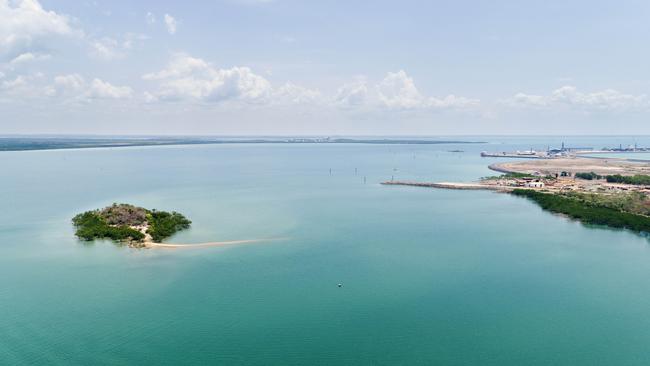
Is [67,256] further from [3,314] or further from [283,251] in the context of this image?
[283,251]

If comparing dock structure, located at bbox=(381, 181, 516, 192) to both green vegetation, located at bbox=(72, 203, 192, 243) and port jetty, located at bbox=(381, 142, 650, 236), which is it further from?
green vegetation, located at bbox=(72, 203, 192, 243)

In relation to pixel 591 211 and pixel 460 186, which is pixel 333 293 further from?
pixel 460 186

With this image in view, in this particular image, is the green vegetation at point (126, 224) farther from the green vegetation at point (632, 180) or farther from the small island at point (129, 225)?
the green vegetation at point (632, 180)

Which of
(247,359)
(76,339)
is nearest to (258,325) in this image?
(247,359)

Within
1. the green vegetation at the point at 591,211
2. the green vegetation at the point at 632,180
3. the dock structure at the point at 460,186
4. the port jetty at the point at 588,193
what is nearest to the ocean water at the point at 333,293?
the green vegetation at the point at 591,211

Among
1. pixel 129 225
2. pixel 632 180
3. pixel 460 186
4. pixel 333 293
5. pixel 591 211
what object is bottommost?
pixel 333 293

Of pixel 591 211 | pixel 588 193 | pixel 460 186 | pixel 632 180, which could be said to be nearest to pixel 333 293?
pixel 591 211

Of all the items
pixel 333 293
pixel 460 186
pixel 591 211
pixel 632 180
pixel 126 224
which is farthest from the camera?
pixel 460 186
